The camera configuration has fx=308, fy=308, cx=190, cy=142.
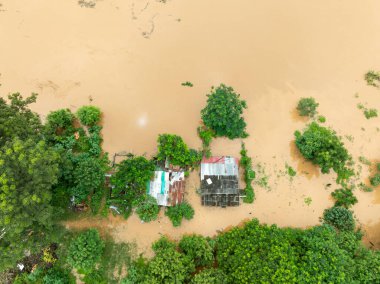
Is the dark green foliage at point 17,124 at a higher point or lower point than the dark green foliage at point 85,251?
higher

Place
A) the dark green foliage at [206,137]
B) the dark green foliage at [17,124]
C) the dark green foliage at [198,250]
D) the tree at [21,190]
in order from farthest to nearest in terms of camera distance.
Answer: the dark green foliage at [206,137]
the dark green foliage at [198,250]
the dark green foliage at [17,124]
the tree at [21,190]

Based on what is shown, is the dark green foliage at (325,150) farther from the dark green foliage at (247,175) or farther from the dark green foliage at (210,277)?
the dark green foliage at (210,277)

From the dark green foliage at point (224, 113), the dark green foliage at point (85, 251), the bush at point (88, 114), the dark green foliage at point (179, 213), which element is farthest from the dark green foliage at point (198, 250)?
the bush at point (88, 114)

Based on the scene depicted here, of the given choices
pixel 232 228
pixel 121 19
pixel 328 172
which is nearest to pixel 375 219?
pixel 328 172

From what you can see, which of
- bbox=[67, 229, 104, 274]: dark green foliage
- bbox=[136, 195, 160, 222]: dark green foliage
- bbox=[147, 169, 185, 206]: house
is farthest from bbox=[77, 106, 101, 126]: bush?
bbox=[67, 229, 104, 274]: dark green foliage

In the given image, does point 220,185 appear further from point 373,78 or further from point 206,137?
point 373,78

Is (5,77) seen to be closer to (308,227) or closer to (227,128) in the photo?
(227,128)
